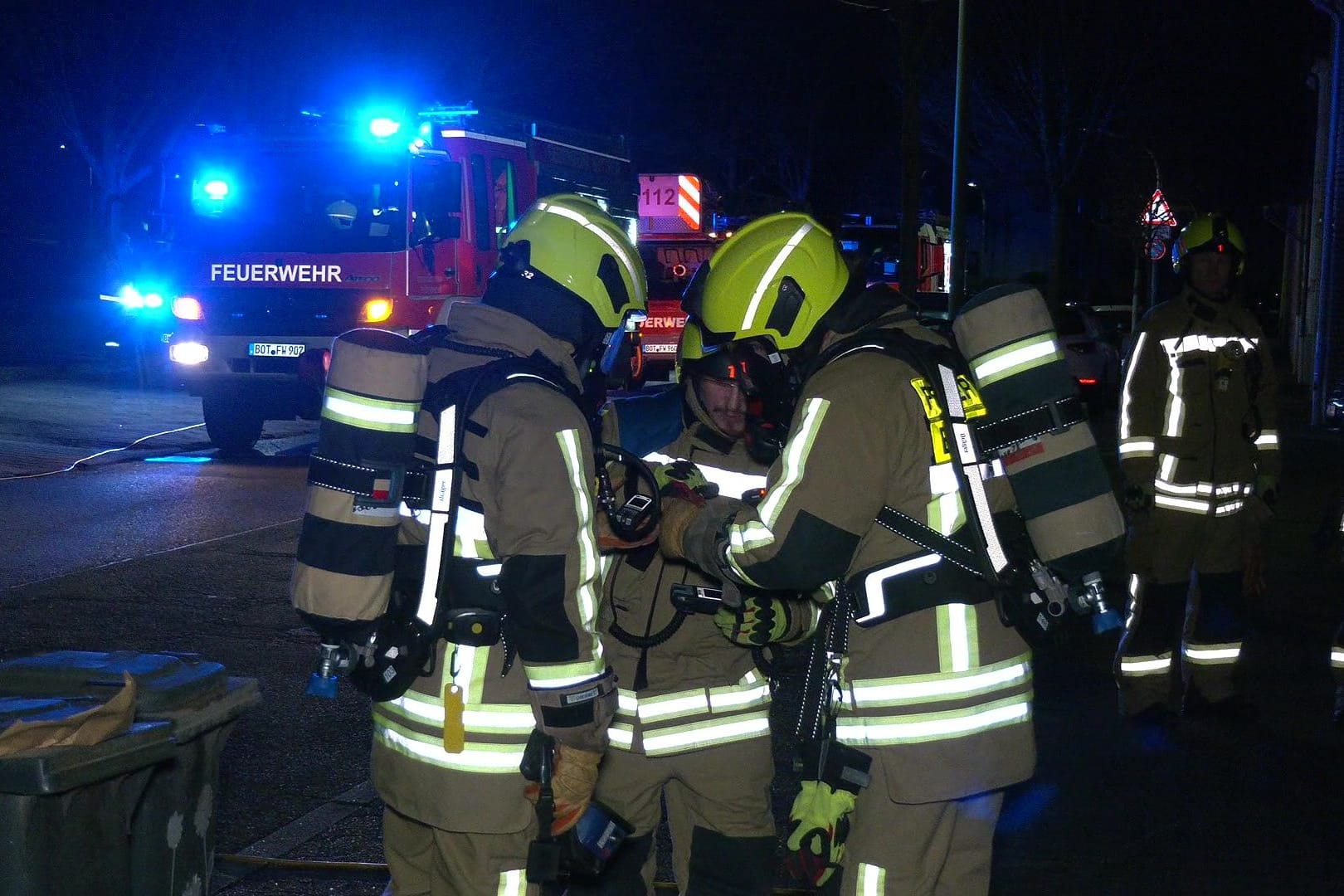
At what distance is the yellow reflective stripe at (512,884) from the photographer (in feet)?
10.5

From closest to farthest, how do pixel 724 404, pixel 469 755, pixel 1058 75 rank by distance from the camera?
pixel 469 755 → pixel 724 404 → pixel 1058 75

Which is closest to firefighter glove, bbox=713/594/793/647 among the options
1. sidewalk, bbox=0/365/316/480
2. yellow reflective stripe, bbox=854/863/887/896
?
yellow reflective stripe, bbox=854/863/887/896

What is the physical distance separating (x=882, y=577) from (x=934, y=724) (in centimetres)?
33

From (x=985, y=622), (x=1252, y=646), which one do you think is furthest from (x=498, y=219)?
(x=985, y=622)

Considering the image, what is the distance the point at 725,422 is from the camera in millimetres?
3916

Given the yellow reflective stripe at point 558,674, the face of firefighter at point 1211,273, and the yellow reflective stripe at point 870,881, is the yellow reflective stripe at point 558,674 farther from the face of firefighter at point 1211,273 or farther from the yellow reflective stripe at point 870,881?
the face of firefighter at point 1211,273

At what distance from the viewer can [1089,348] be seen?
21594 millimetres

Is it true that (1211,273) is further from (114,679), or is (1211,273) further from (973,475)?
(114,679)

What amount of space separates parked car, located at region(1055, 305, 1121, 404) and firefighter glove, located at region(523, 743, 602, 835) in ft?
62.2

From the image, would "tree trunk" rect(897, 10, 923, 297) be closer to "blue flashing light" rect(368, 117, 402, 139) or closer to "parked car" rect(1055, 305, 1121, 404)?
"parked car" rect(1055, 305, 1121, 404)

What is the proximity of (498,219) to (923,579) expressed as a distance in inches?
451

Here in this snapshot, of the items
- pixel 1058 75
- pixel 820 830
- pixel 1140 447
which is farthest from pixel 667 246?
pixel 1058 75

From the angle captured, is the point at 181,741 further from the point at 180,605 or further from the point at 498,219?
the point at 498,219

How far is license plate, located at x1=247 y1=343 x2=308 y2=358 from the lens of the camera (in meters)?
13.8
